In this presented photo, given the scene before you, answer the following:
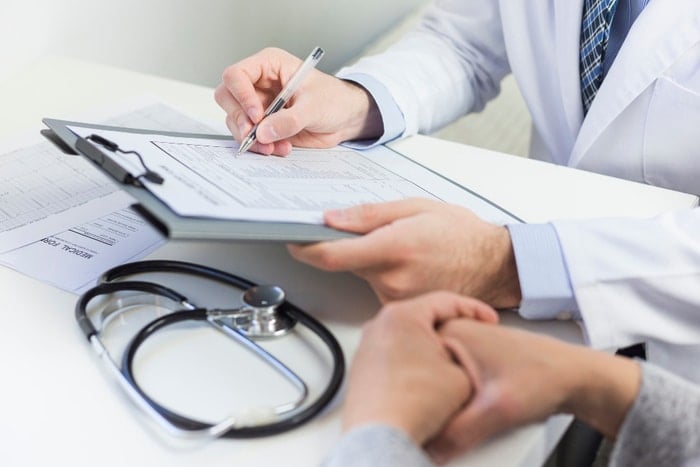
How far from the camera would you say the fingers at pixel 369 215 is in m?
0.63

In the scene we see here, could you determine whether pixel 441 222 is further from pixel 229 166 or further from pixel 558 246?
pixel 229 166

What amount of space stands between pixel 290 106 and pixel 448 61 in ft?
1.14

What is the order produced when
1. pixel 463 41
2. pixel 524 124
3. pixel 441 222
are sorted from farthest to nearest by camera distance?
pixel 524 124 < pixel 463 41 < pixel 441 222

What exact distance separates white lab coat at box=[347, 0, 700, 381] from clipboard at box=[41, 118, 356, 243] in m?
0.24

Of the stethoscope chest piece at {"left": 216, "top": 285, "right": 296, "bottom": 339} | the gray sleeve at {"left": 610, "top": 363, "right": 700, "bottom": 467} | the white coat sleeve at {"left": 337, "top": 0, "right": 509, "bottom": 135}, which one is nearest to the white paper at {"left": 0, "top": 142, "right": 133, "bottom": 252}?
the stethoscope chest piece at {"left": 216, "top": 285, "right": 296, "bottom": 339}

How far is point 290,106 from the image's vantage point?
0.89 metres

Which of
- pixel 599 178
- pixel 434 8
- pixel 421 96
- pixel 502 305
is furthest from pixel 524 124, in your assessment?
pixel 502 305

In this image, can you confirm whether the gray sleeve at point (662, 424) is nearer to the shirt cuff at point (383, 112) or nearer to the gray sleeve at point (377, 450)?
the gray sleeve at point (377, 450)

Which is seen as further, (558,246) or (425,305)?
(558,246)

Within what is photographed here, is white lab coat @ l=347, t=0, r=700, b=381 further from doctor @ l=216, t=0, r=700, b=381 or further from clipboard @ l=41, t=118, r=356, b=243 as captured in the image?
clipboard @ l=41, t=118, r=356, b=243

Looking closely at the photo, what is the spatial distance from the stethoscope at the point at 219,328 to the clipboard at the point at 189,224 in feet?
0.22

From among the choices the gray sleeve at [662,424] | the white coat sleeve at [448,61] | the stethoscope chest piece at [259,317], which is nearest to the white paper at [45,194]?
the stethoscope chest piece at [259,317]

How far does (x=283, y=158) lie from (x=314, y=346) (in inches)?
10.9

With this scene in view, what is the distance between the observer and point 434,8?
120 cm
